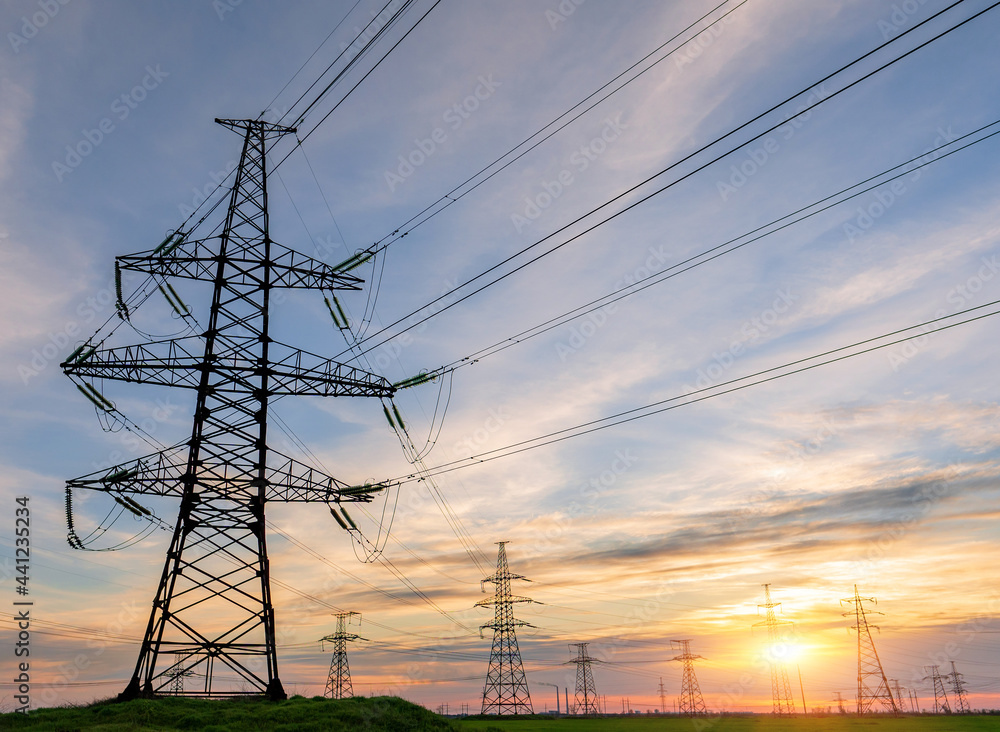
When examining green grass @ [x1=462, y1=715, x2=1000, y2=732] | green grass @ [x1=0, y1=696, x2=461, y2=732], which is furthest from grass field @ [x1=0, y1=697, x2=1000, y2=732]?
green grass @ [x1=462, y1=715, x2=1000, y2=732]

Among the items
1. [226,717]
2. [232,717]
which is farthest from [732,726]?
[226,717]

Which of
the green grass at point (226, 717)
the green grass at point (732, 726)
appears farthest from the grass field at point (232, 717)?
the green grass at point (732, 726)

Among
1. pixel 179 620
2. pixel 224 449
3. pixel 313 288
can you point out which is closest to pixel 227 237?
pixel 313 288

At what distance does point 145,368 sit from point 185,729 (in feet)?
42.8

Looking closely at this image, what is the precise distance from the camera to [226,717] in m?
22.4

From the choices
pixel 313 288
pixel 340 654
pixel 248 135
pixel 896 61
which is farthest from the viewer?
pixel 340 654

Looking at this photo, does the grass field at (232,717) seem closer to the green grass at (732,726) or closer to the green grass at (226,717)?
the green grass at (226,717)

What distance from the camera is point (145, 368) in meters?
26.2

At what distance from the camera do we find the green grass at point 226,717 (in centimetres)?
2150

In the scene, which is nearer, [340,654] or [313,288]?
[313,288]

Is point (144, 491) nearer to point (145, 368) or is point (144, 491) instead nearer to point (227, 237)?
point (145, 368)

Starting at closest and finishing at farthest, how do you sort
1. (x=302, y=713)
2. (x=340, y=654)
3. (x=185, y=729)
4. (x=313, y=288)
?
(x=185, y=729)
(x=302, y=713)
(x=313, y=288)
(x=340, y=654)

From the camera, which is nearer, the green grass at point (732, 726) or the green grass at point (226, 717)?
the green grass at point (226, 717)

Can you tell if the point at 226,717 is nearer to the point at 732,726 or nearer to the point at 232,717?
the point at 232,717
